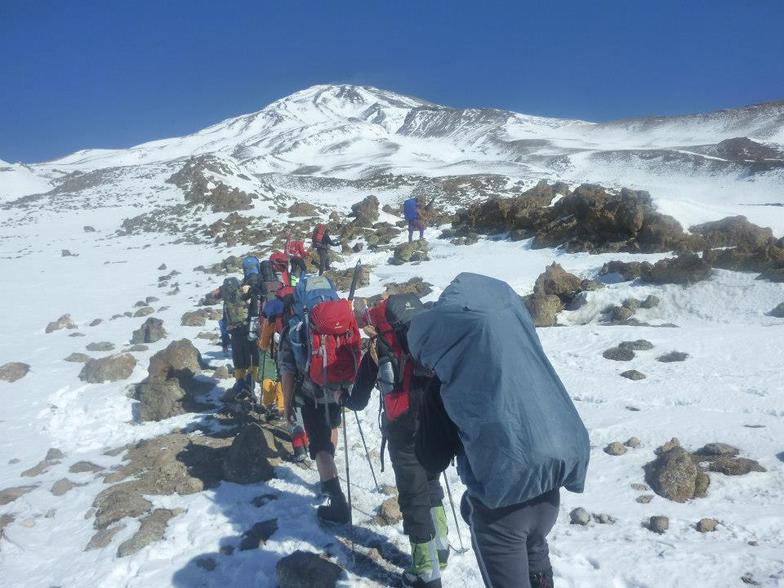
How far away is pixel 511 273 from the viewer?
12.0m

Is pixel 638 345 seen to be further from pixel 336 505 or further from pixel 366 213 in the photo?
pixel 366 213

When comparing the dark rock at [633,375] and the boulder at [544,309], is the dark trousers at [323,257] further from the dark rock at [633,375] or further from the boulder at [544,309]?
the dark rock at [633,375]

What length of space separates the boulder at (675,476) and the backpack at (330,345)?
2.58 metres

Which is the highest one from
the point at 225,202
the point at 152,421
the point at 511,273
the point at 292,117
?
the point at 292,117

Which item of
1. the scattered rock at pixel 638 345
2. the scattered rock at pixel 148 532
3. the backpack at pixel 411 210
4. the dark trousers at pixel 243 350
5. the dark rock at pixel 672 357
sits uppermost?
the backpack at pixel 411 210

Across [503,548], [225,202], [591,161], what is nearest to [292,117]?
[591,161]

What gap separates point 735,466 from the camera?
13.5 feet

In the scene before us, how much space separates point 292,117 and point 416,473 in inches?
5949

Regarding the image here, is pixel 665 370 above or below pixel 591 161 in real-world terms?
below

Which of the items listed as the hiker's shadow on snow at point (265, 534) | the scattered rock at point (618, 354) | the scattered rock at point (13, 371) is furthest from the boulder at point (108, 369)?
the scattered rock at point (618, 354)

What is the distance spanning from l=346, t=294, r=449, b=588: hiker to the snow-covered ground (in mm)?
416

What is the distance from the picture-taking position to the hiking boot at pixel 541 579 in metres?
2.48

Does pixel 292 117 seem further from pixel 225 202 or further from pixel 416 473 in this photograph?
pixel 416 473

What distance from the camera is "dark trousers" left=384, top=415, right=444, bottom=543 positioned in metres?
3.13
